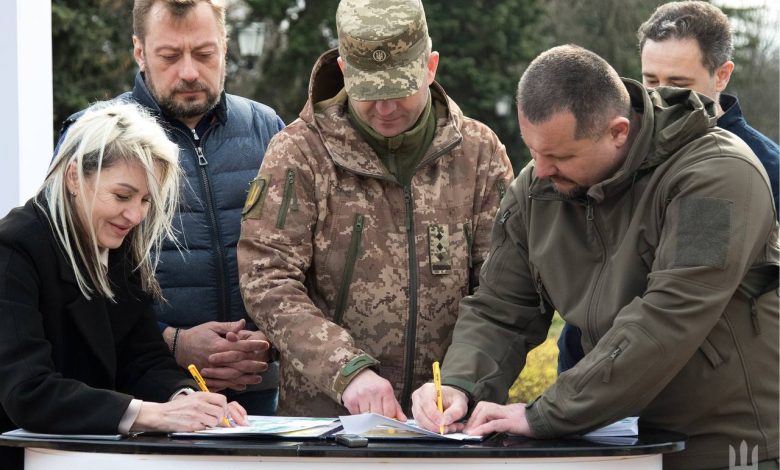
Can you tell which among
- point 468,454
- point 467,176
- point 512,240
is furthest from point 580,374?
point 467,176

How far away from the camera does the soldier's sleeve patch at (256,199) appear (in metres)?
3.41

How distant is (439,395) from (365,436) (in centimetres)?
29

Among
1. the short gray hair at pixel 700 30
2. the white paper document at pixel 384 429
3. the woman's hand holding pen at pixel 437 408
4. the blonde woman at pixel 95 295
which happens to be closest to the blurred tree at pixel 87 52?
the short gray hair at pixel 700 30

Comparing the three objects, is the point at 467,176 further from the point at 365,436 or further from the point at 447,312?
the point at 365,436

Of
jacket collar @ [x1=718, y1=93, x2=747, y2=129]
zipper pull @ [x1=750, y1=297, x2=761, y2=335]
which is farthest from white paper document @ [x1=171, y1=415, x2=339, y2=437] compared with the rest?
jacket collar @ [x1=718, y1=93, x2=747, y2=129]

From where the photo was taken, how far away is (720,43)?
4133mm

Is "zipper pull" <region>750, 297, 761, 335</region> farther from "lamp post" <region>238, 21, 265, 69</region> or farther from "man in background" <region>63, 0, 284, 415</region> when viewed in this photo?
"lamp post" <region>238, 21, 265, 69</region>

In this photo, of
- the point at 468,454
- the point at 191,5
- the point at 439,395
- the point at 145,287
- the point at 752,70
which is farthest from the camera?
the point at 752,70

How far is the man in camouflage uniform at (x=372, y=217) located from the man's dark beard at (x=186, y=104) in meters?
0.46

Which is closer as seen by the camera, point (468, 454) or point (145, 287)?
point (468, 454)

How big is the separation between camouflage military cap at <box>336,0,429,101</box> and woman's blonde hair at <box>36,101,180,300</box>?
54 cm

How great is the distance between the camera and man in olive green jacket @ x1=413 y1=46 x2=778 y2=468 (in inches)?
110

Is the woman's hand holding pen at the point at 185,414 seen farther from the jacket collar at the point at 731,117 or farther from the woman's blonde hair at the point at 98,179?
the jacket collar at the point at 731,117

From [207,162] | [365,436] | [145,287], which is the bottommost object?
[365,436]
